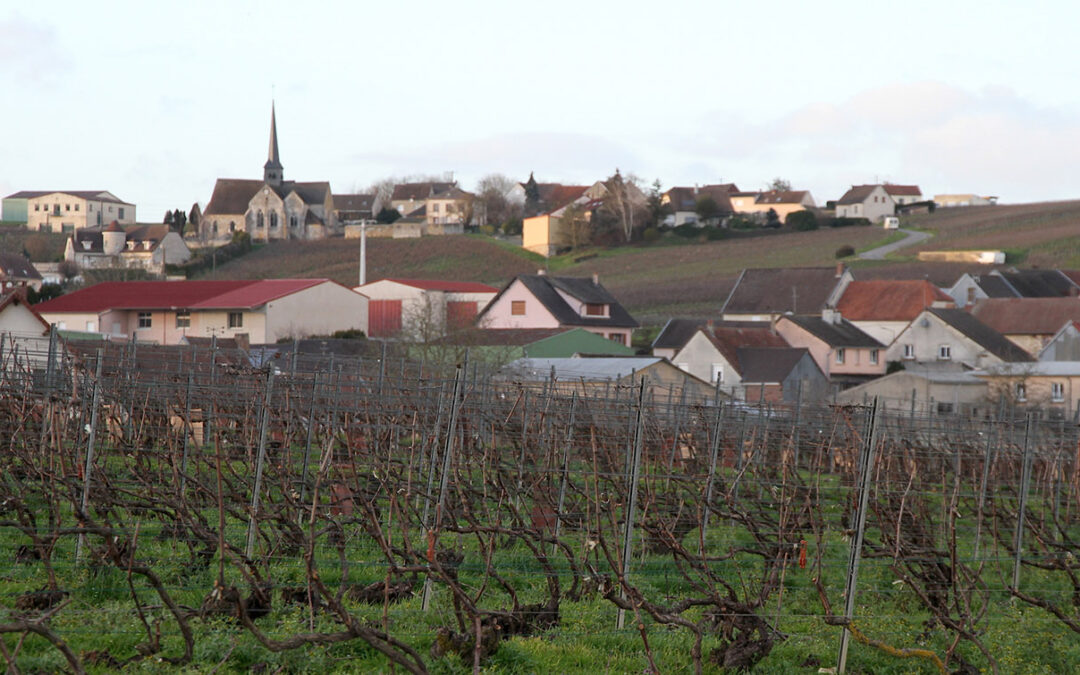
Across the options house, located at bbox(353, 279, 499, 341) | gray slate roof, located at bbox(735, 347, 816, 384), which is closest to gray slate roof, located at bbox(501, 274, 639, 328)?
house, located at bbox(353, 279, 499, 341)

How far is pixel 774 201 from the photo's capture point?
115 m

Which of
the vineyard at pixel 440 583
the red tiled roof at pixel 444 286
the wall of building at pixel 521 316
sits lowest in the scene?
the vineyard at pixel 440 583

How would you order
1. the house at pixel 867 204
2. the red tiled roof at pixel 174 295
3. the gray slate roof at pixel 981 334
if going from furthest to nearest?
the house at pixel 867 204 < the gray slate roof at pixel 981 334 < the red tiled roof at pixel 174 295

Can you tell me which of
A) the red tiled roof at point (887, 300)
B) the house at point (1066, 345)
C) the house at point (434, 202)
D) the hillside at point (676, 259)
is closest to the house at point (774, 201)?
the hillside at point (676, 259)

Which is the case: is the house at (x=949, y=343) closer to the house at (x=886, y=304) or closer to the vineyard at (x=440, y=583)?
the house at (x=886, y=304)

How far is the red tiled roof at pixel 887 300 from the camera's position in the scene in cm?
5550

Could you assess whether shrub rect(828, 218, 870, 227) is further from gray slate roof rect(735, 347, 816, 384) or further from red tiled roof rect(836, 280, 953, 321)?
gray slate roof rect(735, 347, 816, 384)

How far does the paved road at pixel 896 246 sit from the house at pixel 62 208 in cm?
6734

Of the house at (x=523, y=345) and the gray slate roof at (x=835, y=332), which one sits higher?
the gray slate roof at (x=835, y=332)

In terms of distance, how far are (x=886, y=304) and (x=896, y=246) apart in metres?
28.9

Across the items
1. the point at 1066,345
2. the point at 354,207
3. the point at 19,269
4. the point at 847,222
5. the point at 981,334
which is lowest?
the point at 1066,345

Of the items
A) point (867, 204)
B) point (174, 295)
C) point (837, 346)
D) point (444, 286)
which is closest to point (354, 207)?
point (867, 204)

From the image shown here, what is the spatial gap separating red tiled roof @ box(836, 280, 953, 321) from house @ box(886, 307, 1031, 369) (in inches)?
111

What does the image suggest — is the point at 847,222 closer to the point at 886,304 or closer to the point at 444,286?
the point at 886,304
